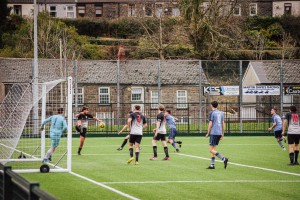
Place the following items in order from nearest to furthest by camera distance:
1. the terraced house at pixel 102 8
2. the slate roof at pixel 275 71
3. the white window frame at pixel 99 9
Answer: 1. the slate roof at pixel 275 71
2. the terraced house at pixel 102 8
3. the white window frame at pixel 99 9

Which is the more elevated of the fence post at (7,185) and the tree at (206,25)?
the tree at (206,25)

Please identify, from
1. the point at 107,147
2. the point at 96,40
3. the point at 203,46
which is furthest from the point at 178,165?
the point at 96,40

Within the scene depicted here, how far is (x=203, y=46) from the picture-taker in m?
66.2

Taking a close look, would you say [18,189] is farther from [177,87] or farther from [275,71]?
[275,71]

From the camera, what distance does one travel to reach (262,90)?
4781 centimetres

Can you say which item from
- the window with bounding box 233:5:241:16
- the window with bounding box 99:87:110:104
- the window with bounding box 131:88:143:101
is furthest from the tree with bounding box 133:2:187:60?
the window with bounding box 99:87:110:104

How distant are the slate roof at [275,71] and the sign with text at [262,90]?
128 inches

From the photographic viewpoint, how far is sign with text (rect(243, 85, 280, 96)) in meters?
47.7

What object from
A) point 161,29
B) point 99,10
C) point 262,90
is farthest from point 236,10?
point 262,90

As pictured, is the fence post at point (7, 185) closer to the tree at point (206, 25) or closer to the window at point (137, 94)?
the window at point (137, 94)

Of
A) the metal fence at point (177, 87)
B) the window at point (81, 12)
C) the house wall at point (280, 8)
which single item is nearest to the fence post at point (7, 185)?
the metal fence at point (177, 87)

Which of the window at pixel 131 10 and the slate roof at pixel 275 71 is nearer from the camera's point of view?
the slate roof at pixel 275 71

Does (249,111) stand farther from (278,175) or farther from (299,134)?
(278,175)

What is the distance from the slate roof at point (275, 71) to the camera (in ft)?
168
